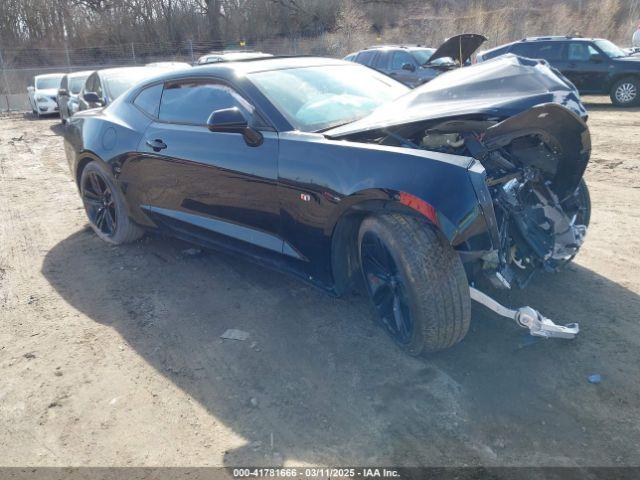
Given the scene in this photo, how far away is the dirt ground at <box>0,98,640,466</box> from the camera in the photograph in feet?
7.96

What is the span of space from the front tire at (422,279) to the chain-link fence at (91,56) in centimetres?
2336

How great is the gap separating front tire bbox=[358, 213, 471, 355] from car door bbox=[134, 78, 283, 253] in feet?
2.77

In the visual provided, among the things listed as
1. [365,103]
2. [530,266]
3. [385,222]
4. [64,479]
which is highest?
[365,103]

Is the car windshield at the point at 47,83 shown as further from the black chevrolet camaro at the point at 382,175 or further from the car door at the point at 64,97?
Result: the black chevrolet camaro at the point at 382,175

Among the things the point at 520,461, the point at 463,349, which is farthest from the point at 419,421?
the point at 463,349

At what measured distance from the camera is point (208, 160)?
3738mm

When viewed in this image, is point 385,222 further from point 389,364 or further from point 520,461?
point 520,461

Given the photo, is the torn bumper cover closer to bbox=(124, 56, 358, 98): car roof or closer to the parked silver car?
bbox=(124, 56, 358, 98): car roof

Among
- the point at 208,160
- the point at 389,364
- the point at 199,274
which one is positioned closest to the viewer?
the point at 389,364

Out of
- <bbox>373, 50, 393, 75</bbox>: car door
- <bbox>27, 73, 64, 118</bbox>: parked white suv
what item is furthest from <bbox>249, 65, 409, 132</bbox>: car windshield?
<bbox>27, 73, 64, 118</bbox>: parked white suv

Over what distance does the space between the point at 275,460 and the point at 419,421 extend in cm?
71

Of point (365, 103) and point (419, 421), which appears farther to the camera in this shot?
point (365, 103)

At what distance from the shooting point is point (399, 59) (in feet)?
42.1

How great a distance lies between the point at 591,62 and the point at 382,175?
12439mm
